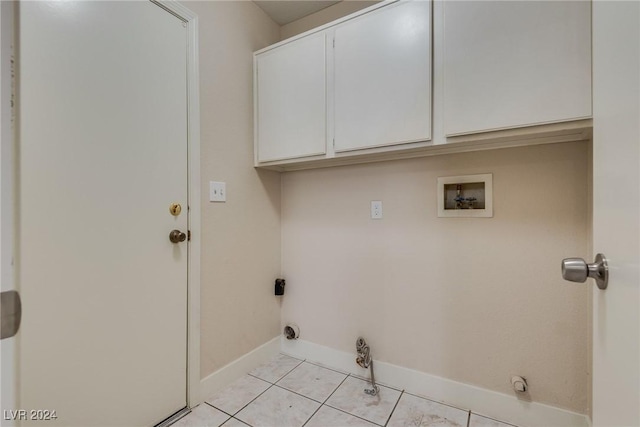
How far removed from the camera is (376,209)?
5.90 feet

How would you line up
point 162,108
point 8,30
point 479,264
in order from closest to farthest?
1. point 8,30
2. point 162,108
3. point 479,264

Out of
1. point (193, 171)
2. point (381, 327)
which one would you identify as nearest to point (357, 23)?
point (193, 171)

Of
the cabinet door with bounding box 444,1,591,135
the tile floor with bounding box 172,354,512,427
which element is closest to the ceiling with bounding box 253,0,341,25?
the cabinet door with bounding box 444,1,591,135

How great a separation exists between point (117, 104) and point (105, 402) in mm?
1280

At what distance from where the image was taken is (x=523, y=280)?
142 cm

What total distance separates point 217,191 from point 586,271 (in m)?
1.62

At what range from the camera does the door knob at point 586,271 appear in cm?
52

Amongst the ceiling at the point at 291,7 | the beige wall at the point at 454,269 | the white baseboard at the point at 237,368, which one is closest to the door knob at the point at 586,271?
the beige wall at the point at 454,269

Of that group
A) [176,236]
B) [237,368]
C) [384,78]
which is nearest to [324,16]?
[384,78]

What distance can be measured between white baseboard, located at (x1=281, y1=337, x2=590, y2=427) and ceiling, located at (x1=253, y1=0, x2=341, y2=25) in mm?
2375

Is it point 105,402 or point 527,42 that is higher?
point 527,42

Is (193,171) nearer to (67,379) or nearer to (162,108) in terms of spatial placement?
(162,108)

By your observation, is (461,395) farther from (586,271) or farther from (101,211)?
(101,211)
